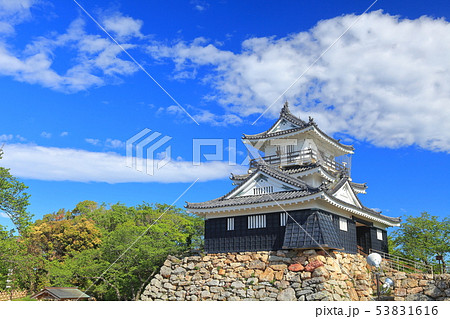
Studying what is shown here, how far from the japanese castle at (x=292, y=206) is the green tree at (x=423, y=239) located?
8.25ft

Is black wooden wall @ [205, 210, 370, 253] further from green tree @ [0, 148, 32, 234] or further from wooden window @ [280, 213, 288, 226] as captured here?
green tree @ [0, 148, 32, 234]

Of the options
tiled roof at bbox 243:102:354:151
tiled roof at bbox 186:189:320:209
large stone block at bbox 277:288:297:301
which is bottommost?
large stone block at bbox 277:288:297:301

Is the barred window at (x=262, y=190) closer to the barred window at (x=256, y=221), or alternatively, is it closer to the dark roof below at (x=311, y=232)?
the barred window at (x=256, y=221)

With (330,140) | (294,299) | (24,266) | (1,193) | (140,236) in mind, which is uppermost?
(330,140)

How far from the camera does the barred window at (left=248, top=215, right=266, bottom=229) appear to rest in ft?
65.9

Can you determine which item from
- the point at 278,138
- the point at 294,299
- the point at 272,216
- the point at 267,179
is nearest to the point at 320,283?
the point at 294,299

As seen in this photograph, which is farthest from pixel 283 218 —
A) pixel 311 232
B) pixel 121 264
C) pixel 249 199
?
pixel 121 264

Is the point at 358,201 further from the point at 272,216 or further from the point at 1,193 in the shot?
the point at 1,193

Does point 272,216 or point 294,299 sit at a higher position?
point 272,216

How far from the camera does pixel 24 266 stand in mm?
18297

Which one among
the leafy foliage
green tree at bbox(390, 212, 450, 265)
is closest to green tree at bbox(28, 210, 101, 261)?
the leafy foliage

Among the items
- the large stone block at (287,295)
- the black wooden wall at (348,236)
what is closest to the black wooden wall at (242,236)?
the large stone block at (287,295)

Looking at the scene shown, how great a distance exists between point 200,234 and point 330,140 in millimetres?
13710

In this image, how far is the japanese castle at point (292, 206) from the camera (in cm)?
1861
